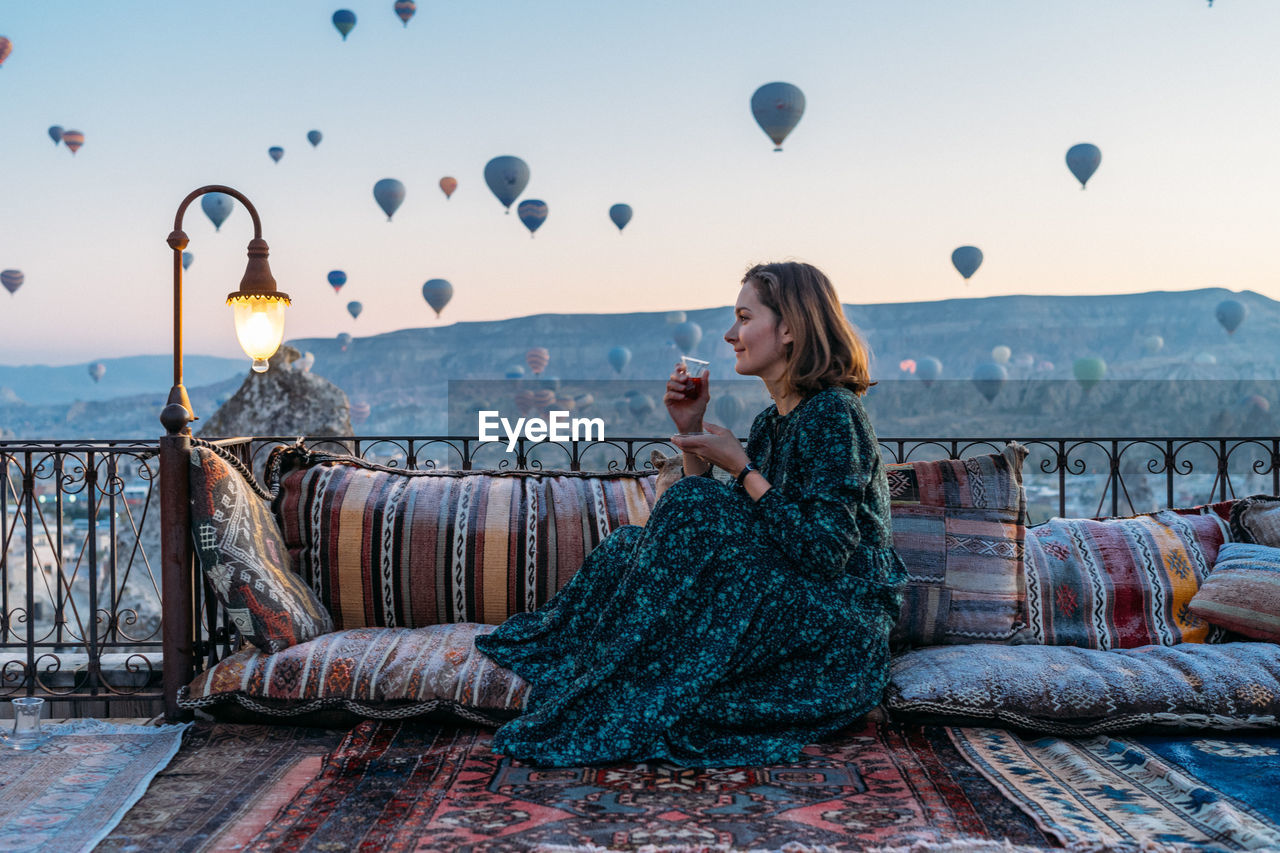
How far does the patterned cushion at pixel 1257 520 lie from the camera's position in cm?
310

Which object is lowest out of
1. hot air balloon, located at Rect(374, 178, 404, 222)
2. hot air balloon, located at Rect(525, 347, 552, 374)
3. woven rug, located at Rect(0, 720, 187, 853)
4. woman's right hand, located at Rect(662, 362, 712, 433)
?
woven rug, located at Rect(0, 720, 187, 853)

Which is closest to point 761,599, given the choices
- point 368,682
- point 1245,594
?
point 368,682

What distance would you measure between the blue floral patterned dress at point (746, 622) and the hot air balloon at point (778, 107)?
57.5ft

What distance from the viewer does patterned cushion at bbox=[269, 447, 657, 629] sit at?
3.04 meters

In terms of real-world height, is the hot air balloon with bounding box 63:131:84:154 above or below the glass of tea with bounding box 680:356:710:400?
above

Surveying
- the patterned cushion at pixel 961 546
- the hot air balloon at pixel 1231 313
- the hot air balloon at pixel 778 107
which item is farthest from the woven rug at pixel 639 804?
the hot air balloon at pixel 1231 313

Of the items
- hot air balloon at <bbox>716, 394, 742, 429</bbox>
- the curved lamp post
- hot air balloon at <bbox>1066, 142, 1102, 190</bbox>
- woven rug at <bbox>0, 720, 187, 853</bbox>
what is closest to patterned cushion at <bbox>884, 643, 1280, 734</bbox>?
woven rug at <bbox>0, 720, 187, 853</bbox>

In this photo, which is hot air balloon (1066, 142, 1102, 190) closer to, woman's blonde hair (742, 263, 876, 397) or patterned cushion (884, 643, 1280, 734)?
patterned cushion (884, 643, 1280, 734)

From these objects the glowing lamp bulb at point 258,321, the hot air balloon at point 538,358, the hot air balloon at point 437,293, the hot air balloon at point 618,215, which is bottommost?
the glowing lamp bulb at point 258,321

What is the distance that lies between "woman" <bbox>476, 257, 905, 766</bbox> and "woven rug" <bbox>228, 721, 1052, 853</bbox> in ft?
0.28

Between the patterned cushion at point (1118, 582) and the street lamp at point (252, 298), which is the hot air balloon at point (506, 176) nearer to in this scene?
the street lamp at point (252, 298)

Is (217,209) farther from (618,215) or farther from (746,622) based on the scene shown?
(746,622)

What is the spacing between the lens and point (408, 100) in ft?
69.6

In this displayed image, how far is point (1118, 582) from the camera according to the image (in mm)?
3047
